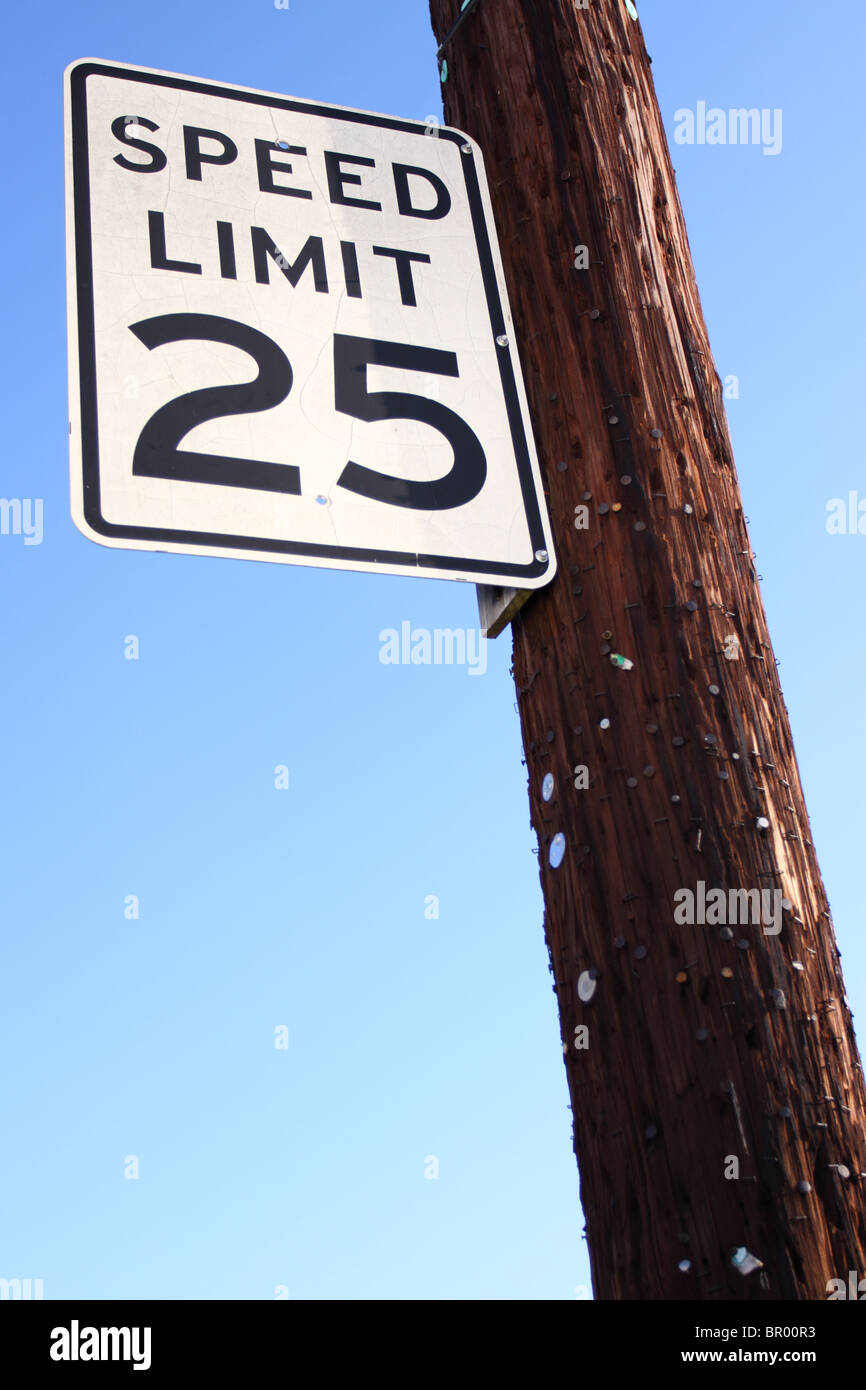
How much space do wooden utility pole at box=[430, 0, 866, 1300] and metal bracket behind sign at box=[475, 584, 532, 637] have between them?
26mm

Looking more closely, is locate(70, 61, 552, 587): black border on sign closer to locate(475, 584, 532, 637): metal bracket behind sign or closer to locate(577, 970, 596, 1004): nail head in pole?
locate(475, 584, 532, 637): metal bracket behind sign

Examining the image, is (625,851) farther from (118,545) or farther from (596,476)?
(118,545)

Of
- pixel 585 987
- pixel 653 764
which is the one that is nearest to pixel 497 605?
pixel 653 764

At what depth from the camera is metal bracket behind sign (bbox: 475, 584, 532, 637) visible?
2109 millimetres

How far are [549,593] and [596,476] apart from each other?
208 mm

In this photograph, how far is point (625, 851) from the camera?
1822mm

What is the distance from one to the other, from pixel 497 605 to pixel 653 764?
449 mm

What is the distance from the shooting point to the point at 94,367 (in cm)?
205

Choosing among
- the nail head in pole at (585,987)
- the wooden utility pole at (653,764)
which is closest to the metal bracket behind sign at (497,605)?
the wooden utility pole at (653,764)

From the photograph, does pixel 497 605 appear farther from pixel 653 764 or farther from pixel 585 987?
pixel 585 987

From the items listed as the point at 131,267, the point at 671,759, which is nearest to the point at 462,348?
the point at 131,267

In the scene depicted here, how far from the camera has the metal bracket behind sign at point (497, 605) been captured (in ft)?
6.92

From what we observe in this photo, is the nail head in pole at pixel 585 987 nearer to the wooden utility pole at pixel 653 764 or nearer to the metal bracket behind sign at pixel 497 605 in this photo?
the wooden utility pole at pixel 653 764
